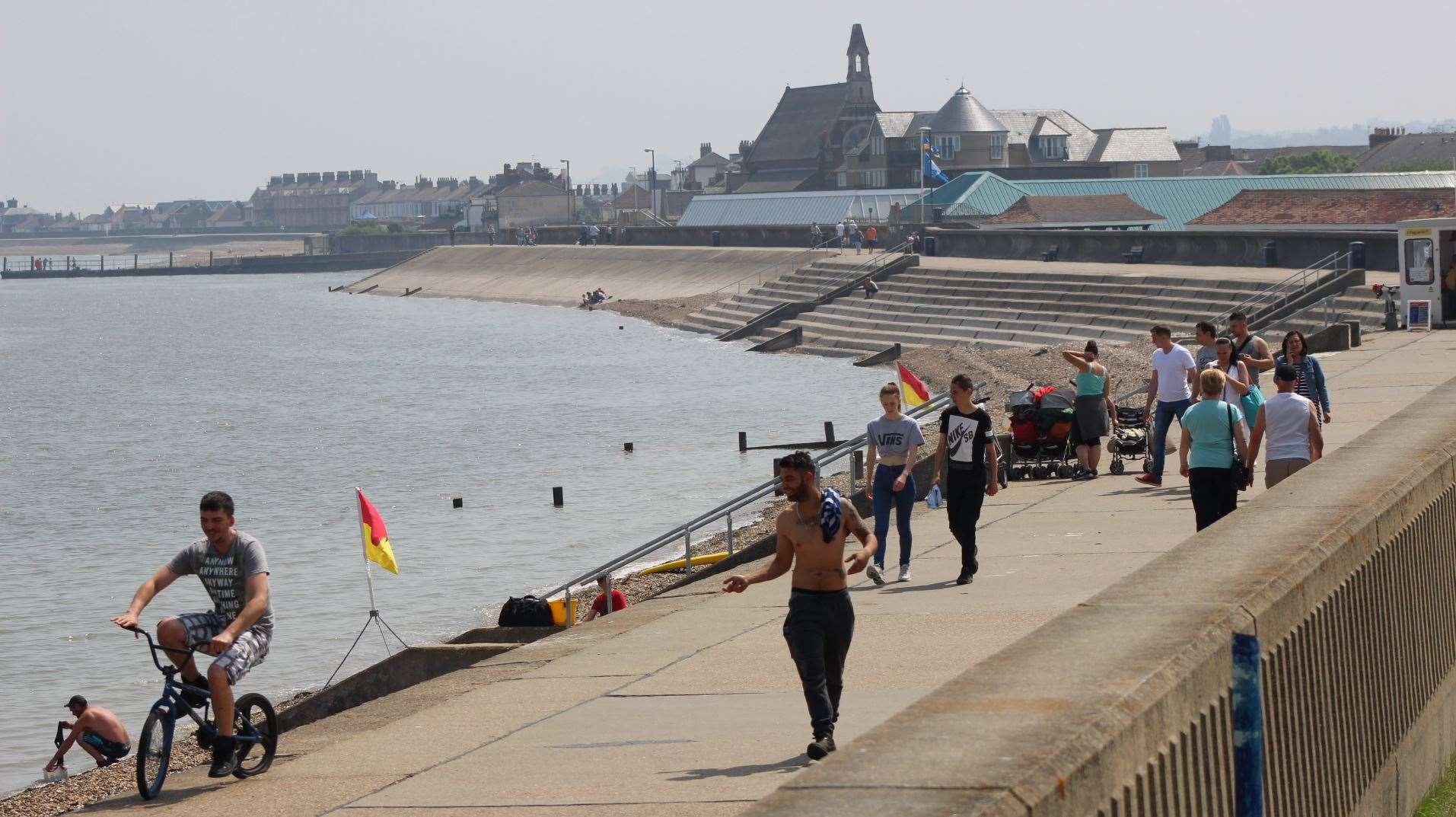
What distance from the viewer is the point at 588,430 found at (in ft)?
157

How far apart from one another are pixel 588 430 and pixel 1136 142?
296 feet

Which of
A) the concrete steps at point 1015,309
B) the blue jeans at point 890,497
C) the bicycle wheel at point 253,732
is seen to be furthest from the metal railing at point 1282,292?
the bicycle wheel at point 253,732

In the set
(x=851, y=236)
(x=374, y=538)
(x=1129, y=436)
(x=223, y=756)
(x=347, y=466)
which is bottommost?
(x=347, y=466)

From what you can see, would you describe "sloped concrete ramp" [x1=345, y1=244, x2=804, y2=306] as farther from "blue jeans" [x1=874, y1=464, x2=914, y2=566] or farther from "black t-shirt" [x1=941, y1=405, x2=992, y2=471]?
"black t-shirt" [x1=941, y1=405, x2=992, y2=471]

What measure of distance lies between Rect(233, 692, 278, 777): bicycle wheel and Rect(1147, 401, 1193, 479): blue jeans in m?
9.59

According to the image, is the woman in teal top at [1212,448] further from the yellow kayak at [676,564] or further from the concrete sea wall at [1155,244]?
the concrete sea wall at [1155,244]

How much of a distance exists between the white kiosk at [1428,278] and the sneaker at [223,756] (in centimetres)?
2532

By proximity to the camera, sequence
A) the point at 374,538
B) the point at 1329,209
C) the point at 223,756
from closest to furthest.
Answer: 1. the point at 223,756
2. the point at 374,538
3. the point at 1329,209

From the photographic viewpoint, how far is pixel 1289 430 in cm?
1291

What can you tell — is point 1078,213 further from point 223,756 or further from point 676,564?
point 223,756

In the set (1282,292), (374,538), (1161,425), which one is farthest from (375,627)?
(1282,292)

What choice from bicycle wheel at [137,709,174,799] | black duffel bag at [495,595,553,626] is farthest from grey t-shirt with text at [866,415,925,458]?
bicycle wheel at [137,709,174,799]

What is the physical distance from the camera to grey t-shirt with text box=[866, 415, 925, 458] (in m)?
13.6

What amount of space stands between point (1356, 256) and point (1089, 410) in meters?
27.2
